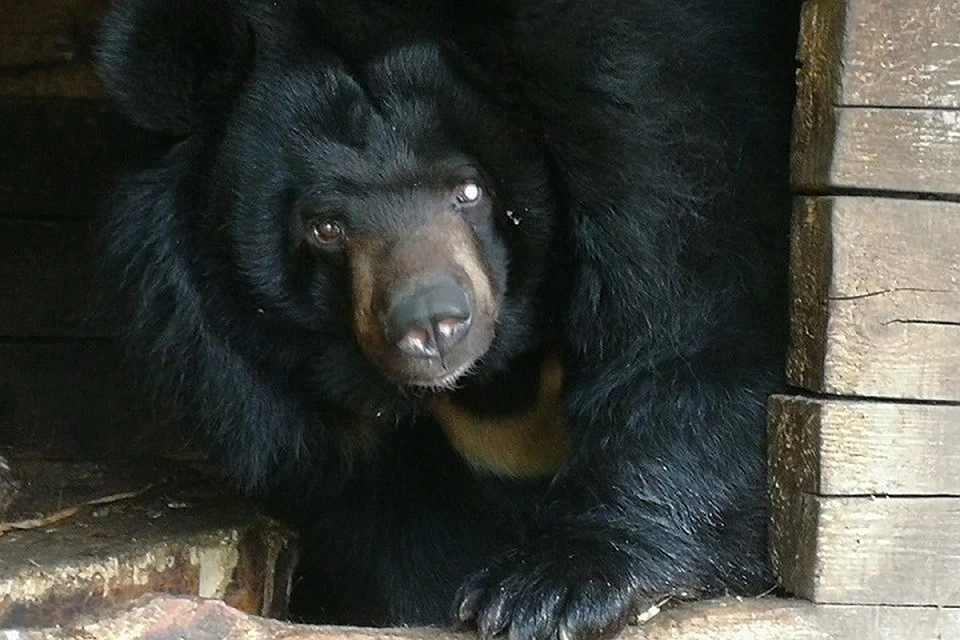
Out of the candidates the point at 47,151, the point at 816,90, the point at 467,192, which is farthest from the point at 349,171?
the point at 47,151

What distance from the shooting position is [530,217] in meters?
3.00

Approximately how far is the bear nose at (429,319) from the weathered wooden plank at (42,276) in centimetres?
183

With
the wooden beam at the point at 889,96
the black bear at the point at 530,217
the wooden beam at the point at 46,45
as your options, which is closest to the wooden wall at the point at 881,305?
the wooden beam at the point at 889,96

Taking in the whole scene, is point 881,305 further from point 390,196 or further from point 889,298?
point 390,196

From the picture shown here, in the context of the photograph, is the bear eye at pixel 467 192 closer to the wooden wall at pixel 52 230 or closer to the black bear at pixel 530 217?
the black bear at pixel 530 217

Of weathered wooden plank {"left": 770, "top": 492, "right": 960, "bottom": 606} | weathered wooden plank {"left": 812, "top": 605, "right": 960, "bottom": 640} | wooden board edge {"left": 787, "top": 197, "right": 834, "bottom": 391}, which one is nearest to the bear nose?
wooden board edge {"left": 787, "top": 197, "right": 834, "bottom": 391}

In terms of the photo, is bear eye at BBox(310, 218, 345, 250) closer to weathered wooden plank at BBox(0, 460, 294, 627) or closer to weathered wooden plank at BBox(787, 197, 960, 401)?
weathered wooden plank at BBox(0, 460, 294, 627)

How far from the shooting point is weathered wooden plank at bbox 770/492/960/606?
2.64m

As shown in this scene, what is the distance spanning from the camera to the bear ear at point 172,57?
2.96 m

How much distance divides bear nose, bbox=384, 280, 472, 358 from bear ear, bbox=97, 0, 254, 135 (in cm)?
67

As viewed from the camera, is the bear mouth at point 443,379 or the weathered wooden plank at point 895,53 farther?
the bear mouth at point 443,379

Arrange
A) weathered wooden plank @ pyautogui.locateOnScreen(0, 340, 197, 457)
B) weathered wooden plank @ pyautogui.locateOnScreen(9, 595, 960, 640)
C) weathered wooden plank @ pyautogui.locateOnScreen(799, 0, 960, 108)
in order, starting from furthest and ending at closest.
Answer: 1. weathered wooden plank @ pyautogui.locateOnScreen(0, 340, 197, 457)
2. weathered wooden plank @ pyautogui.locateOnScreen(799, 0, 960, 108)
3. weathered wooden plank @ pyautogui.locateOnScreen(9, 595, 960, 640)

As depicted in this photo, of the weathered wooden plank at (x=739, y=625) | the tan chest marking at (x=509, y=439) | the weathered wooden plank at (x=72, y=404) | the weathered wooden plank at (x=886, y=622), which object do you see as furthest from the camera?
the weathered wooden plank at (x=72, y=404)

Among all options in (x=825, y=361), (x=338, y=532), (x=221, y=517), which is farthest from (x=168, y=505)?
(x=825, y=361)
